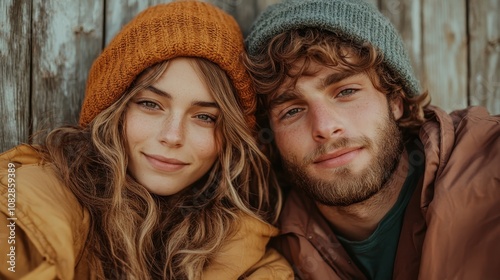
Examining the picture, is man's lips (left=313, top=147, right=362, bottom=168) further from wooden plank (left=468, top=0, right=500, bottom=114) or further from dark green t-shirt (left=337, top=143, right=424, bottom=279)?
wooden plank (left=468, top=0, right=500, bottom=114)

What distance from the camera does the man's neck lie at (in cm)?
201

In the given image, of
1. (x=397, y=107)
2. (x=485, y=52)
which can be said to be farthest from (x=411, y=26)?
(x=397, y=107)

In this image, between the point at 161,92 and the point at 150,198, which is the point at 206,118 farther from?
the point at 150,198

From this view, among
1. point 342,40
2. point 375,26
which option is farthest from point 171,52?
point 375,26

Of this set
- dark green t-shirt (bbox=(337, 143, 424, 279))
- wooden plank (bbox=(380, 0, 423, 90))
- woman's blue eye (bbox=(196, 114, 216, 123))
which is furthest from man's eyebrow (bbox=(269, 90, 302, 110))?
wooden plank (bbox=(380, 0, 423, 90))

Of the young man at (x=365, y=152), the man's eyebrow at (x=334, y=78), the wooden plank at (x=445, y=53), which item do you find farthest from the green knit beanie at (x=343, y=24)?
the wooden plank at (x=445, y=53)

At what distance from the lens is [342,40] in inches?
74.5

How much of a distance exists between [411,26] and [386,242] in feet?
3.60

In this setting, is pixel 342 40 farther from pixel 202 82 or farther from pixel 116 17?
pixel 116 17

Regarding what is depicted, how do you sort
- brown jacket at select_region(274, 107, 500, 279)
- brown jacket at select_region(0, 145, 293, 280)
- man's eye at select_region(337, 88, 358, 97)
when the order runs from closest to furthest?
brown jacket at select_region(0, 145, 293, 280) → brown jacket at select_region(274, 107, 500, 279) → man's eye at select_region(337, 88, 358, 97)

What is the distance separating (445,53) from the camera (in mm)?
2490

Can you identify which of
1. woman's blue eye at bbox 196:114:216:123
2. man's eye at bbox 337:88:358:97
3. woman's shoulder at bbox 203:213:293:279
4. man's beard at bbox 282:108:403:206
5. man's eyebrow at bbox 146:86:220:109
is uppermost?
man's eye at bbox 337:88:358:97

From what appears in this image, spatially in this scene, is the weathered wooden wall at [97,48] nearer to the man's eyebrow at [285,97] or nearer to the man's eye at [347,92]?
the man's eyebrow at [285,97]

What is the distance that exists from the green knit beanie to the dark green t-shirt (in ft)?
1.25
